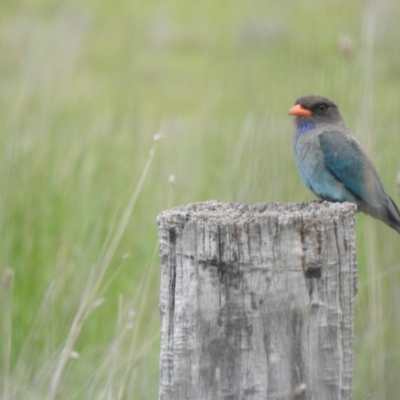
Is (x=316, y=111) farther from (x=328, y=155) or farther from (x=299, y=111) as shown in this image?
(x=328, y=155)

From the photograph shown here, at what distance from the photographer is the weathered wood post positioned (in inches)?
88.7

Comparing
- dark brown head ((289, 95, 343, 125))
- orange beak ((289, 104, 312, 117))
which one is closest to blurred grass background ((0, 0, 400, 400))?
dark brown head ((289, 95, 343, 125))

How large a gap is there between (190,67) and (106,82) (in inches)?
68.3

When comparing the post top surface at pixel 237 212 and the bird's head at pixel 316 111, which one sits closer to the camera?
the post top surface at pixel 237 212

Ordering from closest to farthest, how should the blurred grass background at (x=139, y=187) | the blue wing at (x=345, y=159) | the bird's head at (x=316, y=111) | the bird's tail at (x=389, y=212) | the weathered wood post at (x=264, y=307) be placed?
1. the weathered wood post at (x=264, y=307)
2. the blurred grass background at (x=139, y=187)
3. the bird's tail at (x=389, y=212)
4. the blue wing at (x=345, y=159)
5. the bird's head at (x=316, y=111)

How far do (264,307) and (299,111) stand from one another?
256cm

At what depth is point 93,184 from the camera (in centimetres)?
519

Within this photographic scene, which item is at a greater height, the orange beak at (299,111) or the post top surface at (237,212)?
the orange beak at (299,111)

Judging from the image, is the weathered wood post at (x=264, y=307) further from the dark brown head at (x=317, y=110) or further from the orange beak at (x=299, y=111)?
the dark brown head at (x=317, y=110)

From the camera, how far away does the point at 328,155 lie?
4.68 meters

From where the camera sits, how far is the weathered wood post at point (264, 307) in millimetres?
2254

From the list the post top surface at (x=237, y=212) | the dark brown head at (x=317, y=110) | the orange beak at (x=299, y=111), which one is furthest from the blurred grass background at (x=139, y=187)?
the post top surface at (x=237, y=212)

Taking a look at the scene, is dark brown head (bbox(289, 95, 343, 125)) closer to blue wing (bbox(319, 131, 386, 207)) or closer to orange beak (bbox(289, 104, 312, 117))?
orange beak (bbox(289, 104, 312, 117))

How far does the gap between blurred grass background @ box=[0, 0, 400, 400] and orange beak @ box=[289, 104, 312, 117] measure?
223 millimetres
